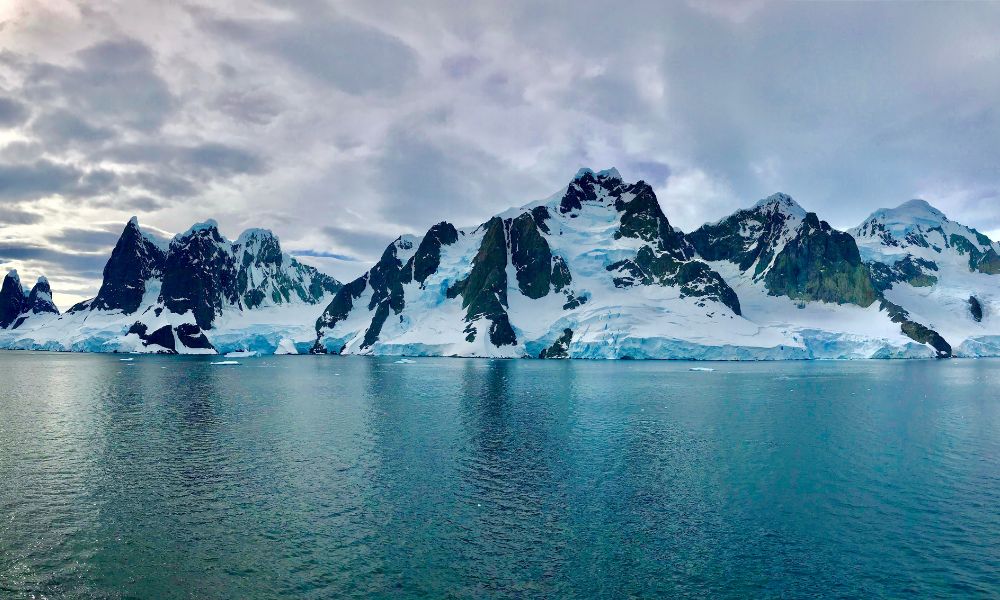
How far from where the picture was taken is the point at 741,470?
46.6 meters

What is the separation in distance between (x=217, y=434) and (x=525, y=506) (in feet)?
123

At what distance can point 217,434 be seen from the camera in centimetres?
6006

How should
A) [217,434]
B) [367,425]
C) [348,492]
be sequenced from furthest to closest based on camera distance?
[367,425], [217,434], [348,492]

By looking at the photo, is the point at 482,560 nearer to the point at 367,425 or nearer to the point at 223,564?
the point at 223,564

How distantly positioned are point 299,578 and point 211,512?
1156 centimetres

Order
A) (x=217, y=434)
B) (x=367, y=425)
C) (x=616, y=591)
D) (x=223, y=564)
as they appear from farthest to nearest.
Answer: (x=367, y=425), (x=217, y=434), (x=223, y=564), (x=616, y=591)

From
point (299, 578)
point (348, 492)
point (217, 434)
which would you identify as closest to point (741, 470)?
point (348, 492)

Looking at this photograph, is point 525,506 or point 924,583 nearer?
point 924,583

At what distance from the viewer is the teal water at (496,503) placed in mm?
27219

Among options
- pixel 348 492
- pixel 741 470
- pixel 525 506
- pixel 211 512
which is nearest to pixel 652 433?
pixel 741 470

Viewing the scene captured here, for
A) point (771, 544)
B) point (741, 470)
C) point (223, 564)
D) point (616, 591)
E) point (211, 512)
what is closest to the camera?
point (616, 591)

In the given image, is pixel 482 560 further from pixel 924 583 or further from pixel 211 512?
pixel 924 583

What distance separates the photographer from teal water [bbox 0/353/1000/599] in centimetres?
2722

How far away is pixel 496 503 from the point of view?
124 ft
